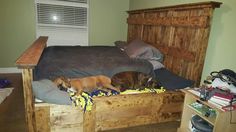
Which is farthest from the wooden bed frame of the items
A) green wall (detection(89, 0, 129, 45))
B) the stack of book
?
green wall (detection(89, 0, 129, 45))

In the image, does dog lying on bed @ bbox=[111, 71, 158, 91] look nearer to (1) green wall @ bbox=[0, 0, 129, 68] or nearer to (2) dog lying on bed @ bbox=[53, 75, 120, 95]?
(2) dog lying on bed @ bbox=[53, 75, 120, 95]

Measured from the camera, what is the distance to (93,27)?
424cm

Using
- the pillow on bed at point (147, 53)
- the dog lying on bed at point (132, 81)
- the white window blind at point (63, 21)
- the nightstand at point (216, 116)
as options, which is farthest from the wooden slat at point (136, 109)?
the white window blind at point (63, 21)

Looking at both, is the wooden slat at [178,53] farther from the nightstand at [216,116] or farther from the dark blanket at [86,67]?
the nightstand at [216,116]

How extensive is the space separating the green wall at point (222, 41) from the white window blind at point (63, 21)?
9.64 ft

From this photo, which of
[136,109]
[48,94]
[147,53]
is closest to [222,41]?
[147,53]

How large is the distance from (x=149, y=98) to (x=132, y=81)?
0.26 metres

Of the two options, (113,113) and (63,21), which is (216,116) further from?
(63,21)

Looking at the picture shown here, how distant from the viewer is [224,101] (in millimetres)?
1408

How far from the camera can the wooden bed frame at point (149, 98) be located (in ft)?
5.31

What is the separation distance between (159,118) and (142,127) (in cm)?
23

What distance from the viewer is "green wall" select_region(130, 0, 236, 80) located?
1734 mm

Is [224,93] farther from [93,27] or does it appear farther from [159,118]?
[93,27]

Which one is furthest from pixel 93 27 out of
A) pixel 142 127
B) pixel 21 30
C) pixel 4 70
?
pixel 142 127
